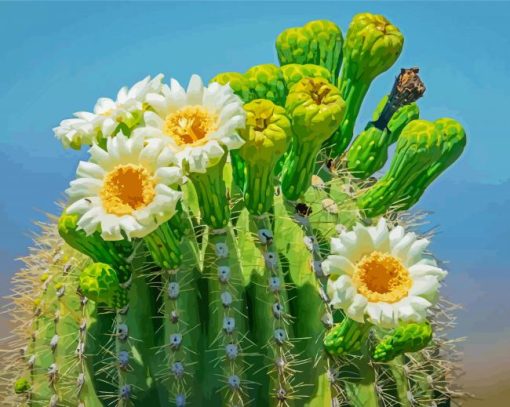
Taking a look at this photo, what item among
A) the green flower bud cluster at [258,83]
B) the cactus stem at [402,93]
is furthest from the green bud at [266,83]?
the cactus stem at [402,93]

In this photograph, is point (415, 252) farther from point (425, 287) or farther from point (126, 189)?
point (126, 189)

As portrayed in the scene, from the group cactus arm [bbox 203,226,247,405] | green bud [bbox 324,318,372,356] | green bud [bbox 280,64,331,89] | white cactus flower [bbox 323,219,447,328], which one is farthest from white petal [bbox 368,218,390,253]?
green bud [bbox 280,64,331,89]

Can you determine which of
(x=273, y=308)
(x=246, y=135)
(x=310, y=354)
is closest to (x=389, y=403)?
(x=310, y=354)

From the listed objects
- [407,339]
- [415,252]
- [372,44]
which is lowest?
[407,339]

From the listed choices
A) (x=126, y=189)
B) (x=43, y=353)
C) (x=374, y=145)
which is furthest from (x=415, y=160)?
(x=43, y=353)

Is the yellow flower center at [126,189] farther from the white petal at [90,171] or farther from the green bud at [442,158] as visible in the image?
the green bud at [442,158]

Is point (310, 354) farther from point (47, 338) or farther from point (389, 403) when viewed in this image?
point (47, 338)
